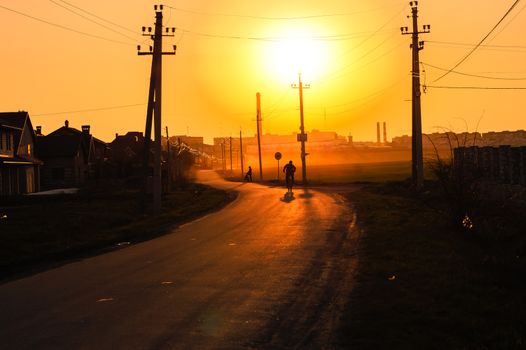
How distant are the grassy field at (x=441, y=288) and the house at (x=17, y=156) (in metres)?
36.8

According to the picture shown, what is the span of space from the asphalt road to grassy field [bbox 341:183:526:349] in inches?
18.2

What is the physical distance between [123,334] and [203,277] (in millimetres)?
4120

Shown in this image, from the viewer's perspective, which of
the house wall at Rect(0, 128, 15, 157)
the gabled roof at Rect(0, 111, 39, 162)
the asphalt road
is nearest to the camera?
the asphalt road

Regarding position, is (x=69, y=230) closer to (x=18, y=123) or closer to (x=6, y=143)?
(x=6, y=143)

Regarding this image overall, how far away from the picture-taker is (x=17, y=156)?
51.8m

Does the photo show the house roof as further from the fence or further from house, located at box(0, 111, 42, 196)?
the fence

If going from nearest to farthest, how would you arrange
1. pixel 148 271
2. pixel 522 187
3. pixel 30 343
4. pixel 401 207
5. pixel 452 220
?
1. pixel 30 343
2. pixel 148 271
3. pixel 452 220
4. pixel 522 187
5. pixel 401 207

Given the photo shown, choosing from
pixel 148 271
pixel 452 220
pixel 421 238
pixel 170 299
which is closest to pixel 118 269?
pixel 148 271

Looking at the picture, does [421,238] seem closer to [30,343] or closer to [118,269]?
[118,269]

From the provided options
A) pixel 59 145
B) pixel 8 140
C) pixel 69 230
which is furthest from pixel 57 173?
pixel 69 230

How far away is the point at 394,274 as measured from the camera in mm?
11492

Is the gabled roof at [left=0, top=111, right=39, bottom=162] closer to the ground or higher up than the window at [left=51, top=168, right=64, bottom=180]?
higher up

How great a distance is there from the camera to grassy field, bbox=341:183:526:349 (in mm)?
7355

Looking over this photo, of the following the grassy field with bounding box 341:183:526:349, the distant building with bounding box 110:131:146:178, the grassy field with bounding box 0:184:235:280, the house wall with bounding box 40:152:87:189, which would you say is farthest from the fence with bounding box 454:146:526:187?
the distant building with bounding box 110:131:146:178
